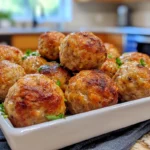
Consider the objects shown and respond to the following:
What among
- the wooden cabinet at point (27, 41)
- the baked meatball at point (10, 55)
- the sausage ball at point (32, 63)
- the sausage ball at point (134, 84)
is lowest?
the wooden cabinet at point (27, 41)

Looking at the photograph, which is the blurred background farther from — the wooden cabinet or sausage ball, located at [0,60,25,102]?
sausage ball, located at [0,60,25,102]

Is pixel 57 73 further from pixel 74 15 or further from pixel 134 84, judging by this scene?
pixel 74 15

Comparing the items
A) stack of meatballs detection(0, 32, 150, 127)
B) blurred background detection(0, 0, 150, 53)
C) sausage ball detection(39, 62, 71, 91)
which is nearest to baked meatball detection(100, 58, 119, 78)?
stack of meatballs detection(0, 32, 150, 127)

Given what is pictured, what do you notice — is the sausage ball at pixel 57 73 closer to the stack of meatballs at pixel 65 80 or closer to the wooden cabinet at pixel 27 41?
the stack of meatballs at pixel 65 80

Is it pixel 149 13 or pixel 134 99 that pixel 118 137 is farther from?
pixel 149 13

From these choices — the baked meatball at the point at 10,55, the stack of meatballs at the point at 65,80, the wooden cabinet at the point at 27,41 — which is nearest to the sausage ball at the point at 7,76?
the stack of meatballs at the point at 65,80

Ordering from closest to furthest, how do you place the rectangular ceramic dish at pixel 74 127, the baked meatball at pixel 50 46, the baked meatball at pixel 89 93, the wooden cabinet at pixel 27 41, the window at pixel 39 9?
the rectangular ceramic dish at pixel 74 127 < the baked meatball at pixel 89 93 < the baked meatball at pixel 50 46 < the wooden cabinet at pixel 27 41 < the window at pixel 39 9

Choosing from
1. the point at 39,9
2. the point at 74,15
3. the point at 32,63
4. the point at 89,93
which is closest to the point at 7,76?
the point at 32,63
